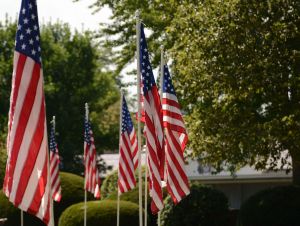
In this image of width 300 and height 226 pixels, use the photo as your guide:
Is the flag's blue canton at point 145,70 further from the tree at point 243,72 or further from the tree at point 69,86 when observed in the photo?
the tree at point 69,86

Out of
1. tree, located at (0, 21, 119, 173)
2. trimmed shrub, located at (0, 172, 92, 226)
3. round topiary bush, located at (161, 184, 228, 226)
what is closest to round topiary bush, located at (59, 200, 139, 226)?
round topiary bush, located at (161, 184, 228, 226)

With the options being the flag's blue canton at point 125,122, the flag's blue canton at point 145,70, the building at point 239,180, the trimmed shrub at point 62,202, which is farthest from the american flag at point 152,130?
Result: the building at point 239,180

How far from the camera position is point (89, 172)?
2475 cm

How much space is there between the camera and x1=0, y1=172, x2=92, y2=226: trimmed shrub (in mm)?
27734

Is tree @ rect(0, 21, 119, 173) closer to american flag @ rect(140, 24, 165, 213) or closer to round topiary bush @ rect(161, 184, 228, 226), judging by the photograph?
round topiary bush @ rect(161, 184, 228, 226)

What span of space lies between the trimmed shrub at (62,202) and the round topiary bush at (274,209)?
7143 millimetres

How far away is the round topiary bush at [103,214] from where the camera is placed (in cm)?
2480

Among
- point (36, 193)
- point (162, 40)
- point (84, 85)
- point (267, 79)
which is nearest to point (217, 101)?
point (267, 79)

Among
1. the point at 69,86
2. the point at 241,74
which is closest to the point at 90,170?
the point at 241,74

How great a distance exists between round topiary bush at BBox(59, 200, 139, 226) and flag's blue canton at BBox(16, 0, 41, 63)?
14.4 metres

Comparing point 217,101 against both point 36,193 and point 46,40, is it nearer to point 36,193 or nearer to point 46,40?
point 36,193

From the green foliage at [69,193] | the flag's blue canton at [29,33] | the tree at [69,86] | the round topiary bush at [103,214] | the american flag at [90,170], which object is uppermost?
the tree at [69,86]

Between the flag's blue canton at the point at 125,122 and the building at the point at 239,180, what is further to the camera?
the building at the point at 239,180

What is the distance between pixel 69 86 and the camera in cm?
5181
